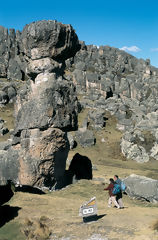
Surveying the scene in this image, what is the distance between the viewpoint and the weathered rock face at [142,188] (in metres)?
15.7

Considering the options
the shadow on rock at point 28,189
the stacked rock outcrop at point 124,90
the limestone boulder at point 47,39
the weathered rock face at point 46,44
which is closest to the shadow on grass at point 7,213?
the shadow on rock at point 28,189

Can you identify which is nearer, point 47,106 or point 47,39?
point 47,106

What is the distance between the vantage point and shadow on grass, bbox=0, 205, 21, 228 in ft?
35.8

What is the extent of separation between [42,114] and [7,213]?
23.4 feet

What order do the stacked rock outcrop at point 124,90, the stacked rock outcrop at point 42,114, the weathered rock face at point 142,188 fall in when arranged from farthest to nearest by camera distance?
1. the stacked rock outcrop at point 124,90
2. the stacked rock outcrop at point 42,114
3. the weathered rock face at point 142,188

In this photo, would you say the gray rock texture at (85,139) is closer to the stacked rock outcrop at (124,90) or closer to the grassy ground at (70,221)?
the stacked rock outcrop at (124,90)

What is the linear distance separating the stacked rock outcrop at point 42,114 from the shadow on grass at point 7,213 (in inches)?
177

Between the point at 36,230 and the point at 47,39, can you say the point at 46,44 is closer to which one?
the point at 47,39

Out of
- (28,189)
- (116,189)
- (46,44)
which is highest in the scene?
(46,44)

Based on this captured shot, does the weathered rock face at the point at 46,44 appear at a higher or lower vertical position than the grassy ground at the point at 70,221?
higher

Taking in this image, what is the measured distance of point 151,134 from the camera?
4644 centimetres

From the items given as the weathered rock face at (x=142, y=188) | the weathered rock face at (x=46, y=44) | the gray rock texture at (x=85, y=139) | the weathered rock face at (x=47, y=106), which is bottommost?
the weathered rock face at (x=142, y=188)

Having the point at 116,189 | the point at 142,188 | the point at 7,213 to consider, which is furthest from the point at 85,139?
the point at 7,213

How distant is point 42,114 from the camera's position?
1722 cm
